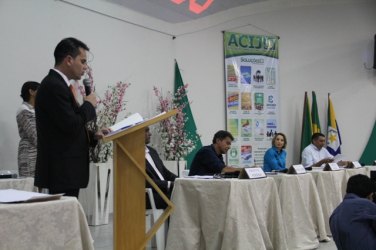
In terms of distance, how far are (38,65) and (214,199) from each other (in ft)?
8.67

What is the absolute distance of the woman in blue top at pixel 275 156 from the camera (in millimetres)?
5062

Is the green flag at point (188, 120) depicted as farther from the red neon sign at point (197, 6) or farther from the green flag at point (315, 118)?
the green flag at point (315, 118)

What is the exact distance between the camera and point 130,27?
19.0 feet

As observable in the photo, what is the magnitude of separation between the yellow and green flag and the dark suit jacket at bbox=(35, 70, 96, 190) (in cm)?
627

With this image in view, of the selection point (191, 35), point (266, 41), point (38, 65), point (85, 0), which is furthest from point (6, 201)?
point (266, 41)

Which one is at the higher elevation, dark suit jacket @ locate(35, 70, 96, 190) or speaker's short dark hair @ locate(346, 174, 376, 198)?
dark suit jacket @ locate(35, 70, 96, 190)

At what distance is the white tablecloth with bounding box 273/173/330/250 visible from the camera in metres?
3.44

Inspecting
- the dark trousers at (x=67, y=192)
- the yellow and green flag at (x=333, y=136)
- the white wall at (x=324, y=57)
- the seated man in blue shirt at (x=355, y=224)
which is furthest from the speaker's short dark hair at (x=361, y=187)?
the yellow and green flag at (x=333, y=136)

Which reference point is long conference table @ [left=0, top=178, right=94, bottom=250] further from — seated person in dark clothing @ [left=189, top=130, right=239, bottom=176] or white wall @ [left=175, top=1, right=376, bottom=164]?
white wall @ [left=175, top=1, right=376, bottom=164]

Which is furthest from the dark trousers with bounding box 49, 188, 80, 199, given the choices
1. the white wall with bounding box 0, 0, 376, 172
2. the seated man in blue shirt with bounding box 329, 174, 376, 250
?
the white wall with bounding box 0, 0, 376, 172

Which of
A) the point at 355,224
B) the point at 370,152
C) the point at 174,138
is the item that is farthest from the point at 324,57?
the point at 355,224

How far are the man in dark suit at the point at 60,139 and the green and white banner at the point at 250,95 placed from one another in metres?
4.99

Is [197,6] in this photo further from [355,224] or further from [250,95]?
[355,224]

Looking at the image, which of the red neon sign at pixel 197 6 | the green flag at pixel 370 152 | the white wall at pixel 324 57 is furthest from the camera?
the green flag at pixel 370 152
